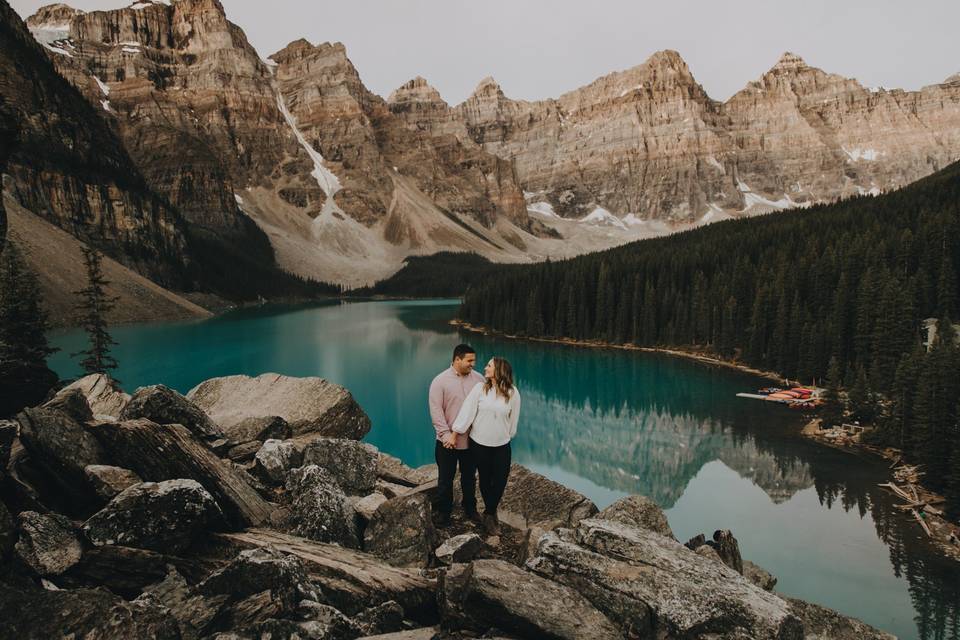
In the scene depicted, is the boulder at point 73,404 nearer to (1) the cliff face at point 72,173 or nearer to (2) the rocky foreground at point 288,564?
(2) the rocky foreground at point 288,564

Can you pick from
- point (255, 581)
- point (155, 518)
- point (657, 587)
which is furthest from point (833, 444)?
point (155, 518)

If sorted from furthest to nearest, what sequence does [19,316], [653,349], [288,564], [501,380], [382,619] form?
[653,349]
[19,316]
[501,380]
[288,564]
[382,619]

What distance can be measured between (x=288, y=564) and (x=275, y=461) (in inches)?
164

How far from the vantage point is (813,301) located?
63.5m

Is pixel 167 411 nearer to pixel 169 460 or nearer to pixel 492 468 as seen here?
pixel 169 460

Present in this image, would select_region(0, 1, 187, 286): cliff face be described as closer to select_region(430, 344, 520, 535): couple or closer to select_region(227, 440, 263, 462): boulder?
select_region(227, 440, 263, 462): boulder

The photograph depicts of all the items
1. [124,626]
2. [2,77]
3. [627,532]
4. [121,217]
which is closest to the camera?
[124,626]

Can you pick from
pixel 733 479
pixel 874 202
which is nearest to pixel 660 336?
pixel 874 202

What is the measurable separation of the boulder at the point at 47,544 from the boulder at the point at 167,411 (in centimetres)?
347

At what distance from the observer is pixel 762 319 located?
62.7 m

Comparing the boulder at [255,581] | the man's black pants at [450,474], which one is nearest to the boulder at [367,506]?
the man's black pants at [450,474]

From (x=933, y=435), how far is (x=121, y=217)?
424ft

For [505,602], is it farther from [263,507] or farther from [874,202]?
[874,202]

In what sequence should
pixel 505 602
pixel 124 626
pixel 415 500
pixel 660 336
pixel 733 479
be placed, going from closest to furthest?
pixel 124 626 < pixel 505 602 < pixel 415 500 < pixel 733 479 < pixel 660 336
